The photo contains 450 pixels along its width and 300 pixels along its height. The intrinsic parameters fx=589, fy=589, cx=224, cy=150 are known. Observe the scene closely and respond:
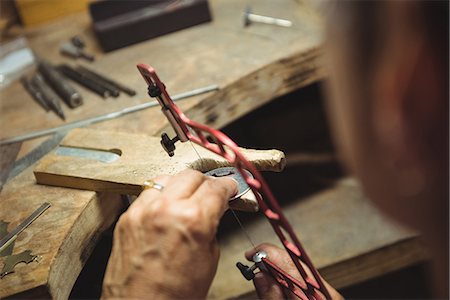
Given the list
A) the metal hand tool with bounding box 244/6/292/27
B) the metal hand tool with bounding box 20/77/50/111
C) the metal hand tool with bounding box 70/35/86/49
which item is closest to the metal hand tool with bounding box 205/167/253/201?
the metal hand tool with bounding box 20/77/50/111

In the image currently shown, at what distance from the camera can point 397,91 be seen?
37 cm

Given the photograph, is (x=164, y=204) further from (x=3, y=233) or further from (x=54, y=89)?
(x=54, y=89)

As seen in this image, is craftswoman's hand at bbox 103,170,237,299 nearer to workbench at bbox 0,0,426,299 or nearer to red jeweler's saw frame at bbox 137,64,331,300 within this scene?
red jeweler's saw frame at bbox 137,64,331,300

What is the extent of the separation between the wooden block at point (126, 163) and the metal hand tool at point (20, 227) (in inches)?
2.7

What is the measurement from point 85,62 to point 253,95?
0.61 metres

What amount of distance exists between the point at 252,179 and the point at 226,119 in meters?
0.70

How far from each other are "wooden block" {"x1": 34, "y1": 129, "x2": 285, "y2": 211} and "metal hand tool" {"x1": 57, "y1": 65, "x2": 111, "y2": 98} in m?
0.34

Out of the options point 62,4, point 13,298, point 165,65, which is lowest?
point 13,298

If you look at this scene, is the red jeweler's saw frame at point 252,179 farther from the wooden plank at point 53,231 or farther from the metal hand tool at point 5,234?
the metal hand tool at point 5,234

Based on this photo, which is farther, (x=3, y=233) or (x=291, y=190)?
(x=291, y=190)

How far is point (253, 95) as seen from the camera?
1575 millimetres

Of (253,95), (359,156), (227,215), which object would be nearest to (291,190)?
(227,215)

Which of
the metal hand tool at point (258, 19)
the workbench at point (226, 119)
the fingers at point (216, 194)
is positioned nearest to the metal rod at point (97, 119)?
the workbench at point (226, 119)

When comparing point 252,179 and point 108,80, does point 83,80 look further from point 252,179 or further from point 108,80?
point 252,179
